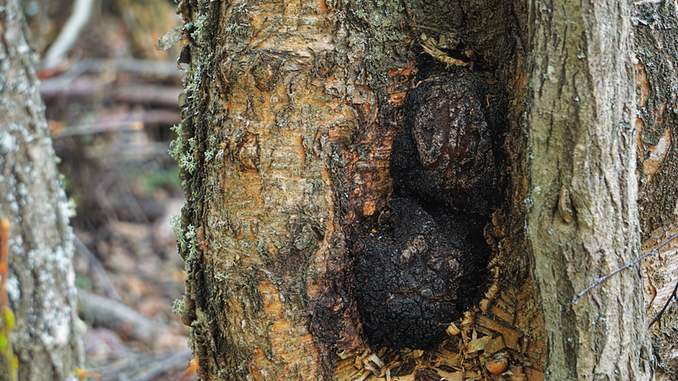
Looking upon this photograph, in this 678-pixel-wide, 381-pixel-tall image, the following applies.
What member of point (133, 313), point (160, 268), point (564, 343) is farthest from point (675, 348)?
point (160, 268)

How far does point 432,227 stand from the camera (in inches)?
51.6

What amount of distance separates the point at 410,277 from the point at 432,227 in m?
0.10

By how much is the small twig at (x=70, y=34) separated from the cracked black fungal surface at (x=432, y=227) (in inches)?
168

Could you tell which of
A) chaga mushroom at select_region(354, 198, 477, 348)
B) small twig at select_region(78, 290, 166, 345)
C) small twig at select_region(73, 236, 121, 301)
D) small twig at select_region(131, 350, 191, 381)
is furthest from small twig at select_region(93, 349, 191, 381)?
chaga mushroom at select_region(354, 198, 477, 348)

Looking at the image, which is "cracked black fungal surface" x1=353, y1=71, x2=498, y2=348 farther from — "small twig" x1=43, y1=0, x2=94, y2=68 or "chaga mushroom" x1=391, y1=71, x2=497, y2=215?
"small twig" x1=43, y1=0, x2=94, y2=68

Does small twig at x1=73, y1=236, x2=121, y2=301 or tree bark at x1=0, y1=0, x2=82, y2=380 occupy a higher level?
tree bark at x1=0, y1=0, x2=82, y2=380

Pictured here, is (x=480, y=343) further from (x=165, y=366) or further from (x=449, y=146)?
(x=165, y=366)

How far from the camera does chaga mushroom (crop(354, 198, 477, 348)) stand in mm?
1288

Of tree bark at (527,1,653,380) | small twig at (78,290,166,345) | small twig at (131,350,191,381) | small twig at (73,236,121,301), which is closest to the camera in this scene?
tree bark at (527,1,653,380)

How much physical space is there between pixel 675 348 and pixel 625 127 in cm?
53

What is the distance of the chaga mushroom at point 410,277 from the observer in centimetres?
129

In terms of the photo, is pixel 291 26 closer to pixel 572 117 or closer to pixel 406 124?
pixel 406 124

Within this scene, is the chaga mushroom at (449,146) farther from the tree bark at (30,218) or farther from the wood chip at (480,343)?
the tree bark at (30,218)

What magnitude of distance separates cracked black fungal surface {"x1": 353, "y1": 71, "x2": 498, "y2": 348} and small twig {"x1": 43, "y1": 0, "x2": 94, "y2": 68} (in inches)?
168
